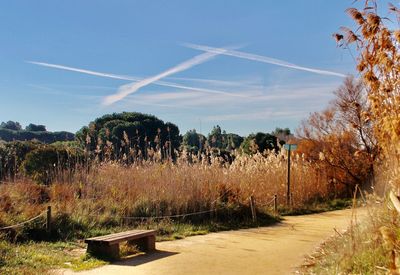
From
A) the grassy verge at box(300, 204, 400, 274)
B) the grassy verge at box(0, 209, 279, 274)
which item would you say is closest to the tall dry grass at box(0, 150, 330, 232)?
the grassy verge at box(0, 209, 279, 274)

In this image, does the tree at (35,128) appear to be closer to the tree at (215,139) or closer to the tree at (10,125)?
the tree at (10,125)

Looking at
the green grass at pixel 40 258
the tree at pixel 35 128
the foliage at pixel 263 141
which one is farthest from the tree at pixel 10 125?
the green grass at pixel 40 258

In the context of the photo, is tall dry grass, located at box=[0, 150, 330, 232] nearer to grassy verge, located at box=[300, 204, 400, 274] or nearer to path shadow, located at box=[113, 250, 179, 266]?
path shadow, located at box=[113, 250, 179, 266]

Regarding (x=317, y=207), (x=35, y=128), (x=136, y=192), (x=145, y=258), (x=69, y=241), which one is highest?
(x=35, y=128)

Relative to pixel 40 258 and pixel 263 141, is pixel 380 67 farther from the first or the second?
pixel 263 141

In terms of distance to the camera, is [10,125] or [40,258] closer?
[40,258]

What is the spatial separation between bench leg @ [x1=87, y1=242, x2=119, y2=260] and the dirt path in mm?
236

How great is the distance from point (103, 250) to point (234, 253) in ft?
6.77

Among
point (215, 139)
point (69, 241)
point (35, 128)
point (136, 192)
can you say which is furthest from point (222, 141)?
point (35, 128)

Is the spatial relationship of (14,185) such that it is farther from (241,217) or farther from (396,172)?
(396,172)

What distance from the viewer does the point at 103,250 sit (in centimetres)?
691

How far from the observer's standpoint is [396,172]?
5.01m

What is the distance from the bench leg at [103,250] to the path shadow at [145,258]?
171 millimetres

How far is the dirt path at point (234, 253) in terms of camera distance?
6.27 m
